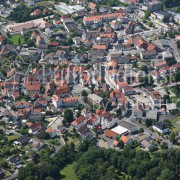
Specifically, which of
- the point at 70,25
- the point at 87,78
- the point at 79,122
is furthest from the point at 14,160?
the point at 70,25

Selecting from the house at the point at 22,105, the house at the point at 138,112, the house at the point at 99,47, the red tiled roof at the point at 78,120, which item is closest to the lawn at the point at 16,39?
the house at the point at 99,47

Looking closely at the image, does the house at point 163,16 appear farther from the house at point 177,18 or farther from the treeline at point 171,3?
the treeline at point 171,3

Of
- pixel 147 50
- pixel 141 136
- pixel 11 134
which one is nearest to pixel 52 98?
pixel 11 134

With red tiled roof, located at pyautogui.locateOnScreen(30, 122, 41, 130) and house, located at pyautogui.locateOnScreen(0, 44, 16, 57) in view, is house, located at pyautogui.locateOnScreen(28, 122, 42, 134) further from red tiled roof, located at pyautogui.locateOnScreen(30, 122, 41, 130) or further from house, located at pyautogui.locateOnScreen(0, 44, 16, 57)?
house, located at pyautogui.locateOnScreen(0, 44, 16, 57)

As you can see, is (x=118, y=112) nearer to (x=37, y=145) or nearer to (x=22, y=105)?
(x=37, y=145)

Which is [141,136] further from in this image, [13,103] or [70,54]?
[70,54]

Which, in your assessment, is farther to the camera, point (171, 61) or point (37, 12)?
point (37, 12)
